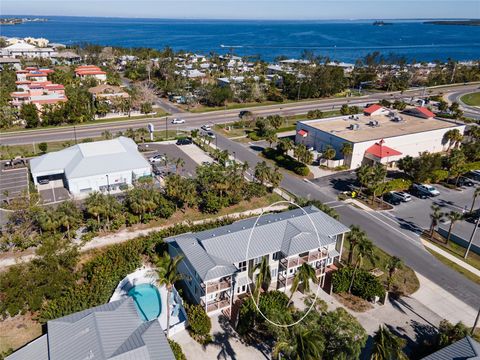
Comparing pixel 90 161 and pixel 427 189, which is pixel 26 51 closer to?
pixel 90 161

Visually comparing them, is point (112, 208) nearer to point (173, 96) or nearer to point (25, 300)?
point (25, 300)

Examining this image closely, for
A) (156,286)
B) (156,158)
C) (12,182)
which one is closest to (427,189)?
(156,286)

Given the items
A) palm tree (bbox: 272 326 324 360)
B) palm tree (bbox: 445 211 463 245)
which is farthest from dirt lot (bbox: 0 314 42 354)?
palm tree (bbox: 445 211 463 245)

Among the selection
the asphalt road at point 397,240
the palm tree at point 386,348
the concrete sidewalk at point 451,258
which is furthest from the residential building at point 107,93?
the palm tree at point 386,348

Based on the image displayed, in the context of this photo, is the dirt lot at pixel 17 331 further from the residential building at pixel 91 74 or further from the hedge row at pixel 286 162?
the residential building at pixel 91 74

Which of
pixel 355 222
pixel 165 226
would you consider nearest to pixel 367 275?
pixel 355 222

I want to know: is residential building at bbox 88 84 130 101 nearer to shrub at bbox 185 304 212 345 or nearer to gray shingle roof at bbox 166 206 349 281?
gray shingle roof at bbox 166 206 349 281
